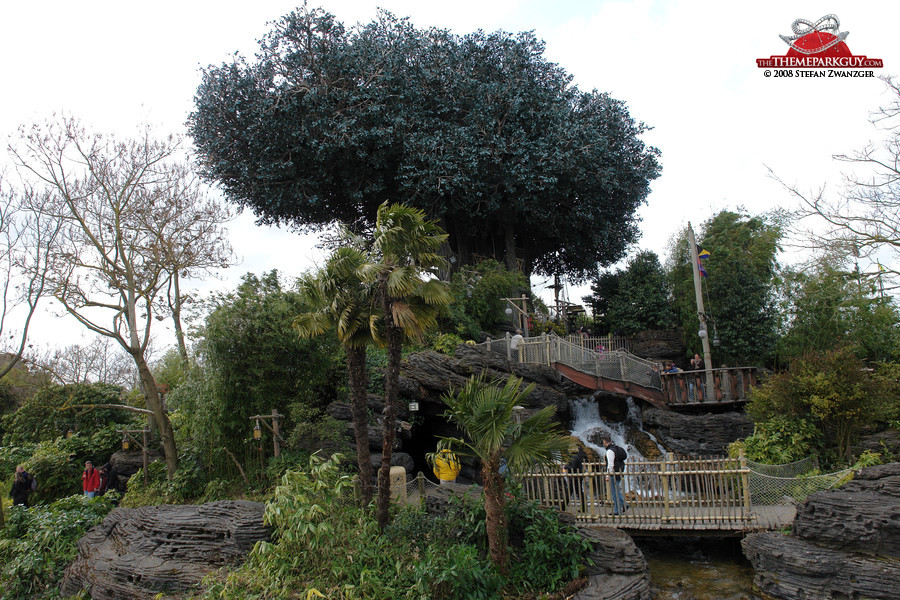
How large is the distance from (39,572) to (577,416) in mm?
15692

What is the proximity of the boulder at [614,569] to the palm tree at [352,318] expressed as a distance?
4.15 metres

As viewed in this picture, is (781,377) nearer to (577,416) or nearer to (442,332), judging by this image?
(577,416)

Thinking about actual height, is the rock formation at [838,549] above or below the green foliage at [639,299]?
below

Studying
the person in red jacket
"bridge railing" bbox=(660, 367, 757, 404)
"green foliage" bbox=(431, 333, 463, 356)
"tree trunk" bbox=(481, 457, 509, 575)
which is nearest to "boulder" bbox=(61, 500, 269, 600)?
the person in red jacket

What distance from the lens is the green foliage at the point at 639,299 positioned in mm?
26750

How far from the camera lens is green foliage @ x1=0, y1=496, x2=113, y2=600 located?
12.2 metres

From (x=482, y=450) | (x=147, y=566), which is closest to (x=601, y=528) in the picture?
(x=482, y=450)

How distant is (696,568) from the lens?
10891mm

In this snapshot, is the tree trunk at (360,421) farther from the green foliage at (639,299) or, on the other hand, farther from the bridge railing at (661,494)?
the green foliage at (639,299)

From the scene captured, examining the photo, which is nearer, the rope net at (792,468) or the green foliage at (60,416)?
the rope net at (792,468)

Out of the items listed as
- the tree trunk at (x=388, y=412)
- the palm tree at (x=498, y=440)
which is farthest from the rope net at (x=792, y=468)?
the tree trunk at (x=388, y=412)

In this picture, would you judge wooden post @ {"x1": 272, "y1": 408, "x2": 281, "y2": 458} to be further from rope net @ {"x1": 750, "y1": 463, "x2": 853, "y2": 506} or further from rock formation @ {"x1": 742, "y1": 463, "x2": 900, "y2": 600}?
rope net @ {"x1": 750, "y1": 463, "x2": 853, "y2": 506}

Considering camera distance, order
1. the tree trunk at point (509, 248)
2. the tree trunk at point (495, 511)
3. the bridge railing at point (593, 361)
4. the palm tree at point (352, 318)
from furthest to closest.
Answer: the tree trunk at point (509, 248)
the bridge railing at point (593, 361)
the palm tree at point (352, 318)
the tree trunk at point (495, 511)

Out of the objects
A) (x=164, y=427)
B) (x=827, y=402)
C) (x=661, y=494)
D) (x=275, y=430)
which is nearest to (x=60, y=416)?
(x=164, y=427)
